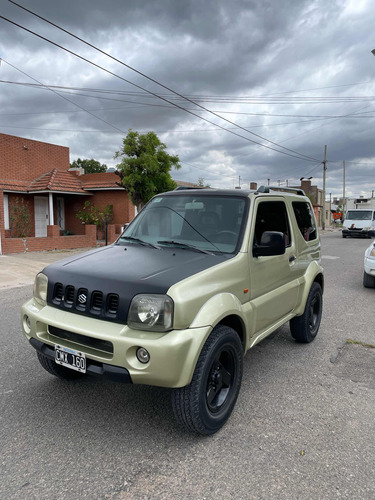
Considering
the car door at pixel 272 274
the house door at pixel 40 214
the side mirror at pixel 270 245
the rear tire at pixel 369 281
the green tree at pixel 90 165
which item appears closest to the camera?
the side mirror at pixel 270 245

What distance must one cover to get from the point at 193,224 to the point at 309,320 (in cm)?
219

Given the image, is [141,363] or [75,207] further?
[75,207]

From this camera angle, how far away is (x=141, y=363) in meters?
2.46

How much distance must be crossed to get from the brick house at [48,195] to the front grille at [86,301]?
1346 centimetres

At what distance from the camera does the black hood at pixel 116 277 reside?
8.44 ft

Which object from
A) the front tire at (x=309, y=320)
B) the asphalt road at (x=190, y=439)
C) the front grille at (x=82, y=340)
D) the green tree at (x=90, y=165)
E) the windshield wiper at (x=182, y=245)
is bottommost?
the asphalt road at (x=190, y=439)

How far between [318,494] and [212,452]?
2.35 ft

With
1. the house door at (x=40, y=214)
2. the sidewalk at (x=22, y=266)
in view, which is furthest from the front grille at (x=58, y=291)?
the house door at (x=40, y=214)

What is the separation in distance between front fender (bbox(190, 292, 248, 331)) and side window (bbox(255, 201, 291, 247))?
2.61ft

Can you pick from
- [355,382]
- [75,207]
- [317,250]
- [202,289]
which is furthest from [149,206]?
[75,207]

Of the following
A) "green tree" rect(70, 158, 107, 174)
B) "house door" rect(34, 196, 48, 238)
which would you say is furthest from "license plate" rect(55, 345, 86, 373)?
"green tree" rect(70, 158, 107, 174)

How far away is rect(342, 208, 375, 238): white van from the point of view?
27.3 metres

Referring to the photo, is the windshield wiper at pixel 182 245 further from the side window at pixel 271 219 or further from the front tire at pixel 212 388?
the front tire at pixel 212 388

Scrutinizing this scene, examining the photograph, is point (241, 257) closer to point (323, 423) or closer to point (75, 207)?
point (323, 423)
